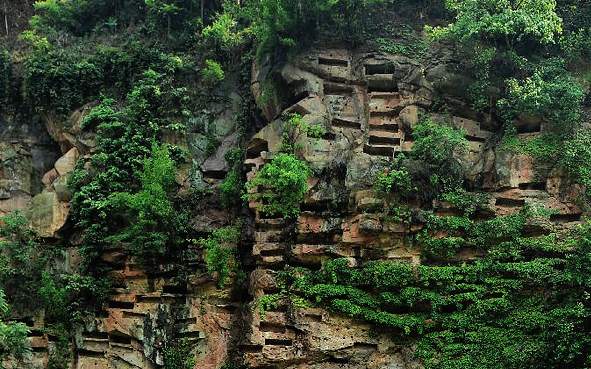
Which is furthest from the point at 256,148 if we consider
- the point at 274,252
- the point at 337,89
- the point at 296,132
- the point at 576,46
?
the point at 576,46

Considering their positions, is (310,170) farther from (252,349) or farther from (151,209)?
(252,349)

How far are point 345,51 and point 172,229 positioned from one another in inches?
307

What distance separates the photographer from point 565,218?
15570 mm

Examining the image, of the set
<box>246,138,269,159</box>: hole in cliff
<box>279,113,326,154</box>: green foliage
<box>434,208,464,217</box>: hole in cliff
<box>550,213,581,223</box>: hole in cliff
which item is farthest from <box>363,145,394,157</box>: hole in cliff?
<box>550,213,581,223</box>: hole in cliff

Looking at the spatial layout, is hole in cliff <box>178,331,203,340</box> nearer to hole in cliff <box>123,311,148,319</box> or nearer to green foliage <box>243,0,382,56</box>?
hole in cliff <box>123,311,148,319</box>

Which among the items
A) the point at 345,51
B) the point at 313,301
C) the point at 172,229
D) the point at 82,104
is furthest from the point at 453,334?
the point at 82,104

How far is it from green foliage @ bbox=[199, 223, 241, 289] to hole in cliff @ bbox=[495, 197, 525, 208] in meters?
7.33

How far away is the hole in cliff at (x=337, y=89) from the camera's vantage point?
1809 centimetres

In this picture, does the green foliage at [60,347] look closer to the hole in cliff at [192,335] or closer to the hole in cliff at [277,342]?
the hole in cliff at [192,335]

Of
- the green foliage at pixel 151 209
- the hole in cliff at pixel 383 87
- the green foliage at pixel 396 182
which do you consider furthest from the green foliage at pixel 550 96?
the green foliage at pixel 151 209

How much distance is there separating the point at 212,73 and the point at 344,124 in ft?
16.2

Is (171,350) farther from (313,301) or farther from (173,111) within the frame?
(173,111)

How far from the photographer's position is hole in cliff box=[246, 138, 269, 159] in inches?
704

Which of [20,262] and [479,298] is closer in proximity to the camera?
[479,298]
